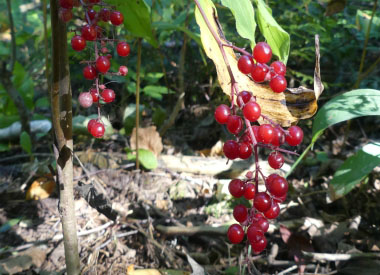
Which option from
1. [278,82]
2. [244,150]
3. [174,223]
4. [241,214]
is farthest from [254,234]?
[174,223]

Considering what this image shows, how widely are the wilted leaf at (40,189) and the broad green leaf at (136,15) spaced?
0.92 meters

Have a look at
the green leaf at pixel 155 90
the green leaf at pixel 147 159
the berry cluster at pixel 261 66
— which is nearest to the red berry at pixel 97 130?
the berry cluster at pixel 261 66

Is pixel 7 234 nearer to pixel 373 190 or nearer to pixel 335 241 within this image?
pixel 335 241

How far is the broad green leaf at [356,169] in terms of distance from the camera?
106 centimetres

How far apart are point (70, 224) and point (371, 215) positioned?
124 cm

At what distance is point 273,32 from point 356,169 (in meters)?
0.64

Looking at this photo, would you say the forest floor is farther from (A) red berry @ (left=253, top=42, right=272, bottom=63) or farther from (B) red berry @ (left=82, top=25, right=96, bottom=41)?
(A) red berry @ (left=253, top=42, right=272, bottom=63)

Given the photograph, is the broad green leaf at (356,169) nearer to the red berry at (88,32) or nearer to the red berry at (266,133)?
the red berry at (266,133)

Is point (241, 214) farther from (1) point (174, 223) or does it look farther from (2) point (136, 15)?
(1) point (174, 223)

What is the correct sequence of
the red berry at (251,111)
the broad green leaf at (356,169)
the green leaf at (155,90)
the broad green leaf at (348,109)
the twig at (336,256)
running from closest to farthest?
1. the red berry at (251,111)
2. the broad green leaf at (348,109)
3. the broad green leaf at (356,169)
4. the twig at (336,256)
5. the green leaf at (155,90)

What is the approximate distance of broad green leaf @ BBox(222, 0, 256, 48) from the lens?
2.18 ft

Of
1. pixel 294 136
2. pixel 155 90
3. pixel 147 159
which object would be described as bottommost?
pixel 147 159

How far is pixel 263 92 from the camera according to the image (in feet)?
2.54

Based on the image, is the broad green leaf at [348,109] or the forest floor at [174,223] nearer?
the broad green leaf at [348,109]
